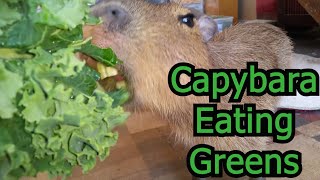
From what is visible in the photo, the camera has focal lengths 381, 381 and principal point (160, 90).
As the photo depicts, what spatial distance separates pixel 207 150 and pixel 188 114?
159mm

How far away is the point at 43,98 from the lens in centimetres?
34

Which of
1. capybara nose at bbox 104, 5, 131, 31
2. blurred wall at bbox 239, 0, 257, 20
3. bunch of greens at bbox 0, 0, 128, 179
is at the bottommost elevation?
bunch of greens at bbox 0, 0, 128, 179

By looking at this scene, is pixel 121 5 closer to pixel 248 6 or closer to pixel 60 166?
pixel 60 166

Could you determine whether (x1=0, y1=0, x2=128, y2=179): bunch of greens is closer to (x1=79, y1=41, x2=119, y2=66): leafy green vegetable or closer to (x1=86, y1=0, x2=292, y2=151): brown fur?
(x1=79, y1=41, x2=119, y2=66): leafy green vegetable

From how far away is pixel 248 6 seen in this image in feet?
10.9

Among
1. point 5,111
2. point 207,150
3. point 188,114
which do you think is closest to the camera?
point 5,111

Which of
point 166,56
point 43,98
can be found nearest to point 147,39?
point 166,56

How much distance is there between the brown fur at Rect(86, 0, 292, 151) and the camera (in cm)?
77

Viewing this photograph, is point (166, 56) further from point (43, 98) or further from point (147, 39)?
point (43, 98)

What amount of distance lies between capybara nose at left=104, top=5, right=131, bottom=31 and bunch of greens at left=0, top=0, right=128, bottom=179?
0.32m

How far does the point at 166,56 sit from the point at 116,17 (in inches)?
5.4

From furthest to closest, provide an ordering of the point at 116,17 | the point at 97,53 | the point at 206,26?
the point at 206,26 < the point at 116,17 < the point at 97,53

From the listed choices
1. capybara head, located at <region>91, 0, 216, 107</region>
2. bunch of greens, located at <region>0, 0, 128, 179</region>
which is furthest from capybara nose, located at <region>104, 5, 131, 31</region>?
bunch of greens, located at <region>0, 0, 128, 179</region>

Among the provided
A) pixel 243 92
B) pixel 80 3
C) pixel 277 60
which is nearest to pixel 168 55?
pixel 243 92
